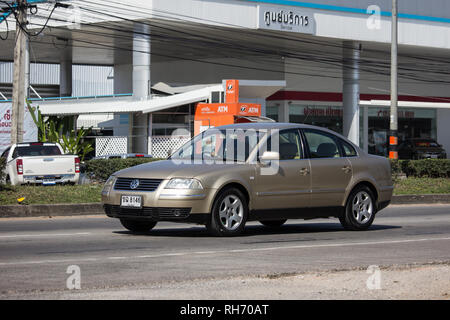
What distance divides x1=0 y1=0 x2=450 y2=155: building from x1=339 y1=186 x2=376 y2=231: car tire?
2623cm

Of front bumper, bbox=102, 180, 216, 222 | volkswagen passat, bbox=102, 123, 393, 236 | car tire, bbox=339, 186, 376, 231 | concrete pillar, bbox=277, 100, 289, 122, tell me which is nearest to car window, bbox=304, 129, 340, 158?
volkswagen passat, bbox=102, 123, 393, 236

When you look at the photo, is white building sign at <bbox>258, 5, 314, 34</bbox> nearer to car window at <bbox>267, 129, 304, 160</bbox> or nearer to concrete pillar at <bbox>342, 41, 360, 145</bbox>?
concrete pillar at <bbox>342, 41, 360, 145</bbox>

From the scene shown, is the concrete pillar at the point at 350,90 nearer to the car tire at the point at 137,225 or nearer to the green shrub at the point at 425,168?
the green shrub at the point at 425,168

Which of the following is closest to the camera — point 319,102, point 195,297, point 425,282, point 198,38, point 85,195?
point 195,297

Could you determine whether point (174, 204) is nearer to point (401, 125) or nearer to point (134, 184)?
point (134, 184)

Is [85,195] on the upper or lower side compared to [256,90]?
lower

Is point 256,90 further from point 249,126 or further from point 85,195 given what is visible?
point 249,126

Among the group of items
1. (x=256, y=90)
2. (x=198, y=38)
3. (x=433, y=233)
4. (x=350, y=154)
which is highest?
(x=198, y=38)

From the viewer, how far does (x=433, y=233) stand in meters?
13.3

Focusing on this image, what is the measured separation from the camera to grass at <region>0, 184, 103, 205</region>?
1808 cm

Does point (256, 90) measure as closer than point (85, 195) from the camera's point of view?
No

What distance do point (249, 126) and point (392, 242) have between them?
9.04ft

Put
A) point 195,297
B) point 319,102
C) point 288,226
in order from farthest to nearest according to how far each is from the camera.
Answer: point 319,102 < point 288,226 < point 195,297
